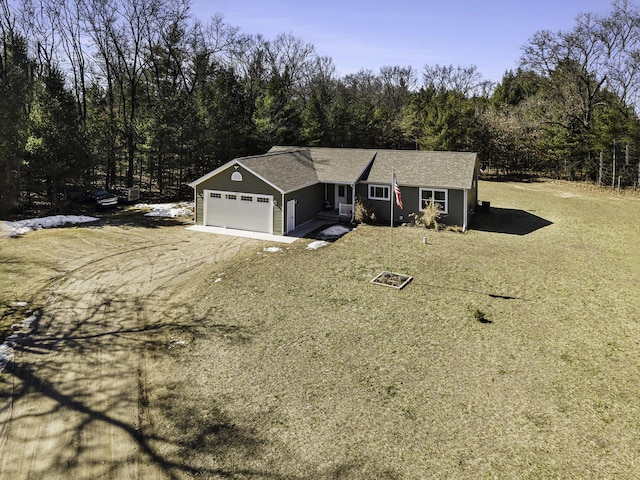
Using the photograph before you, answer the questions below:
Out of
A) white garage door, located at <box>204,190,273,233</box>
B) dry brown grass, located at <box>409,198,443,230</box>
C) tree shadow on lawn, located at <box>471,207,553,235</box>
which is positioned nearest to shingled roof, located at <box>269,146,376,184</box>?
dry brown grass, located at <box>409,198,443,230</box>

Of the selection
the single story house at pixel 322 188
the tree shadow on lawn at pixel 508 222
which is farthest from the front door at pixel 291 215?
the tree shadow on lawn at pixel 508 222

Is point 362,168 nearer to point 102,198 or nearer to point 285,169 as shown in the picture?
point 285,169

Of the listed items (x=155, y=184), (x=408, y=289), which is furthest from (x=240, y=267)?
(x=155, y=184)

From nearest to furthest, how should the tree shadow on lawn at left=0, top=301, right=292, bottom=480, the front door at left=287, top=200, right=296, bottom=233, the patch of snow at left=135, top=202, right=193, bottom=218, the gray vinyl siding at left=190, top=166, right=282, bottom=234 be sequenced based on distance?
the tree shadow on lawn at left=0, top=301, right=292, bottom=480 → the gray vinyl siding at left=190, top=166, right=282, bottom=234 → the front door at left=287, top=200, right=296, bottom=233 → the patch of snow at left=135, top=202, right=193, bottom=218

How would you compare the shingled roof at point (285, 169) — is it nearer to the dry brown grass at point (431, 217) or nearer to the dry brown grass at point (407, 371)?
the dry brown grass at point (407, 371)

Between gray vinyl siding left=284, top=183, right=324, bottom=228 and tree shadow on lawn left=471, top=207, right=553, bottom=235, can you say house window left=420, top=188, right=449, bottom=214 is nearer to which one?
tree shadow on lawn left=471, top=207, right=553, bottom=235

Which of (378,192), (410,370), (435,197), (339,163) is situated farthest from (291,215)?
(410,370)
